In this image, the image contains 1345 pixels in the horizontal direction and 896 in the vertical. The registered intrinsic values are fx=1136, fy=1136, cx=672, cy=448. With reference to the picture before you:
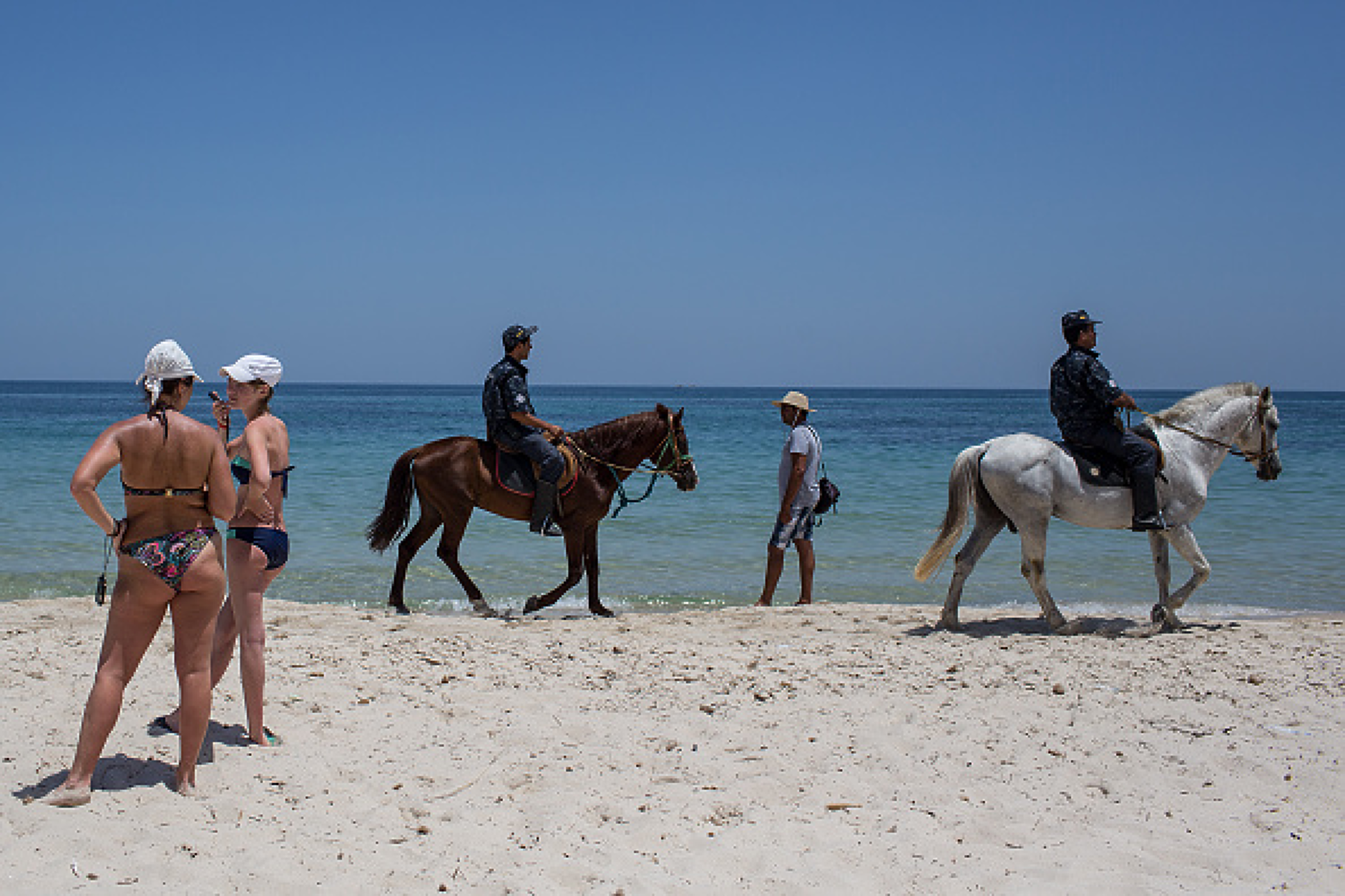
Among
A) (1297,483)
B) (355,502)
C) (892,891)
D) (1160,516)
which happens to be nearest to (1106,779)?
(892,891)

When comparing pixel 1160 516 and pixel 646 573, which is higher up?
pixel 1160 516

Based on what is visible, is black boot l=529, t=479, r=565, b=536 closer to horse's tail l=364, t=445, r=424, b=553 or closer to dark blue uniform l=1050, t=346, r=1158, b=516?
horse's tail l=364, t=445, r=424, b=553

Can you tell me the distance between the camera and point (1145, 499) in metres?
8.38

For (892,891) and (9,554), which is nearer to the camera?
(892,891)

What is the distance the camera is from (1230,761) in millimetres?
5438

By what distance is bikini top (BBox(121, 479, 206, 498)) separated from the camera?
436 cm

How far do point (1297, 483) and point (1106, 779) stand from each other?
22.1 m

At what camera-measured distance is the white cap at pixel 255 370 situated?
502 centimetres

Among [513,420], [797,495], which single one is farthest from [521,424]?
[797,495]

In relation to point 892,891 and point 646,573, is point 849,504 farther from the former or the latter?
point 892,891

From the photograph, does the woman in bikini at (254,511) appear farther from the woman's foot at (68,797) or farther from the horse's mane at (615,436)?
the horse's mane at (615,436)

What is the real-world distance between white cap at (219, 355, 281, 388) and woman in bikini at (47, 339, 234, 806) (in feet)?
1.61

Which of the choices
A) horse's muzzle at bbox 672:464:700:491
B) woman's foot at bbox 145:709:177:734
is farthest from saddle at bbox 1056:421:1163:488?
woman's foot at bbox 145:709:177:734

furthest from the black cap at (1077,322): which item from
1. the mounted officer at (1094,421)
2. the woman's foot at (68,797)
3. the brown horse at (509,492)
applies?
the woman's foot at (68,797)
